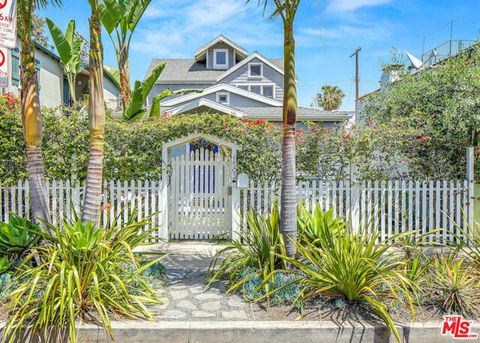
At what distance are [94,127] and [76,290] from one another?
208 centimetres

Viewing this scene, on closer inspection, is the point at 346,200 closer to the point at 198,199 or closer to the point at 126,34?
the point at 198,199

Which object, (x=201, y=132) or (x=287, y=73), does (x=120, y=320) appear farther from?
(x=201, y=132)

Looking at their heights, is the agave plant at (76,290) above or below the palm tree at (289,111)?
below

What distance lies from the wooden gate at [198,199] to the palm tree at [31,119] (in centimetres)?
327

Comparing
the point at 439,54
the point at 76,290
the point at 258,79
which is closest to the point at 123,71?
the point at 76,290

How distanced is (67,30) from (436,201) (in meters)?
14.3

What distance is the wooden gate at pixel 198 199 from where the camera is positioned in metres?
7.89

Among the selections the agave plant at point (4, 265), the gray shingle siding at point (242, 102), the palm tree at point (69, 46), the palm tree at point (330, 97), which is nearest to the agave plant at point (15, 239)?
the agave plant at point (4, 265)

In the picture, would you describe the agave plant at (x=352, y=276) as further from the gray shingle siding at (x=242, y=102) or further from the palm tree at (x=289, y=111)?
the gray shingle siding at (x=242, y=102)

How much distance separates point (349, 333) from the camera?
3635 millimetres

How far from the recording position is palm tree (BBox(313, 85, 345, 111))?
3659 centimetres

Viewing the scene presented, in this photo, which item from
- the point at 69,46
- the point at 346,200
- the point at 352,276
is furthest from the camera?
the point at 69,46

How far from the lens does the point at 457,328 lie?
147 inches

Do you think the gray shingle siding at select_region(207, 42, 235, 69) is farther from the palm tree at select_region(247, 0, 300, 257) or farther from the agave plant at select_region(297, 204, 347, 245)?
the agave plant at select_region(297, 204, 347, 245)
